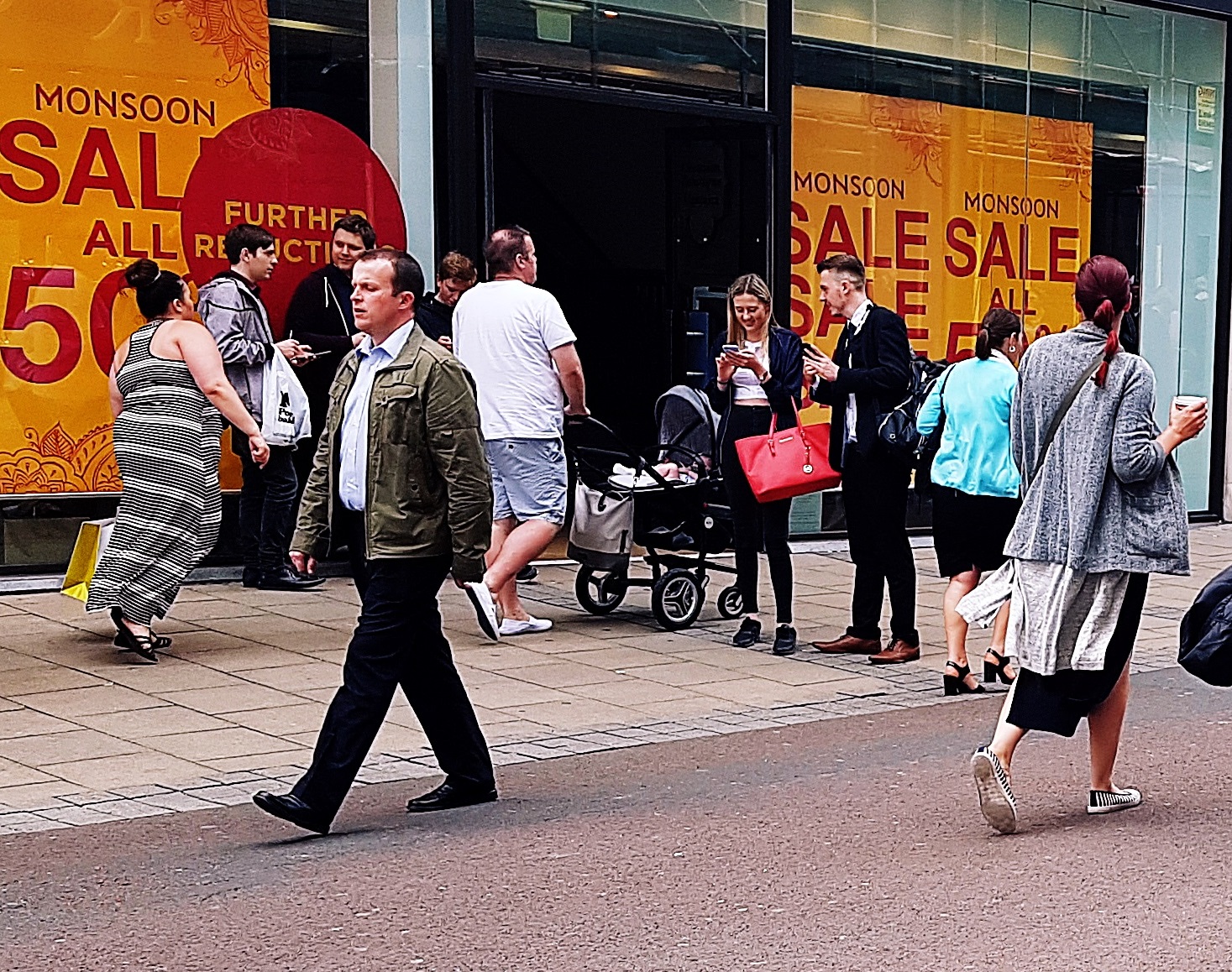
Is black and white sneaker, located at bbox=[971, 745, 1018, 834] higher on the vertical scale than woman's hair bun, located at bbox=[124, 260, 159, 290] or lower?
lower

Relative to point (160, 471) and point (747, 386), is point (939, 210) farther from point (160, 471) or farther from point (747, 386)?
point (160, 471)

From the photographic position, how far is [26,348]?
11.3 metres

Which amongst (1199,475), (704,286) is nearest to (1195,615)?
(704,286)

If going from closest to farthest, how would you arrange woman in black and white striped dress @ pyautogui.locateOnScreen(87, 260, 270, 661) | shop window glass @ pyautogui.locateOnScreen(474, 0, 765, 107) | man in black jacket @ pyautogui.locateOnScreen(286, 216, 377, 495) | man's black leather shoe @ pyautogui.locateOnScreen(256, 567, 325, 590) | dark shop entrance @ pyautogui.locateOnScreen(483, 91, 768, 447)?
woman in black and white striped dress @ pyautogui.locateOnScreen(87, 260, 270, 661), man's black leather shoe @ pyautogui.locateOnScreen(256, 567, 325, 590), man in black jacket @ pyautogui.locateOnScreen(286, 216, 377, 495), shop window glass @ pyautogui.locateOnScreen(474, 0, 765, 107), dark shop entrance @ pyautogui.locateOnScreen(483, 91, 768, 447)

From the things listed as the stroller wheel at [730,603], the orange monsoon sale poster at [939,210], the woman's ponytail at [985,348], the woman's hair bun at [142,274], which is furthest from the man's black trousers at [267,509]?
the orange monsoon sale poster at [939,210]

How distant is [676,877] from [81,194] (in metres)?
7.29

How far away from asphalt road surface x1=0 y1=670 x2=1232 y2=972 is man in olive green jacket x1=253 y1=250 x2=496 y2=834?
0.25 meters

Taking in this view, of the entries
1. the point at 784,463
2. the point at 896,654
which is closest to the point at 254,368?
the point at 784,463

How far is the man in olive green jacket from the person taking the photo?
245 inches

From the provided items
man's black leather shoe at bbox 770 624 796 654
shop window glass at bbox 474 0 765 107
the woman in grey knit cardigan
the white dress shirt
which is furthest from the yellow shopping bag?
the woman in grey knit cardigan

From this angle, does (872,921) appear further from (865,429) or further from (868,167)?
(868,167)

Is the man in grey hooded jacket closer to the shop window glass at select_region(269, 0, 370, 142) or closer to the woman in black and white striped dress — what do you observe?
the shop window glass at select_region(269, 0, 370, 142)

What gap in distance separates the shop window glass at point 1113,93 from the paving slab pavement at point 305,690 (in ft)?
17.1

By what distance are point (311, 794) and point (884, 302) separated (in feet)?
32.8
